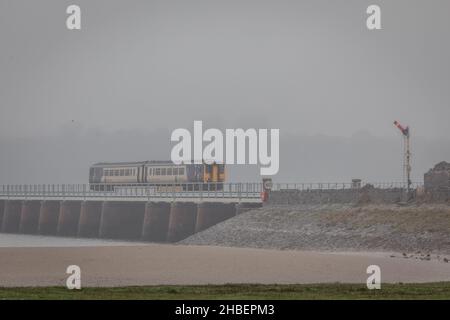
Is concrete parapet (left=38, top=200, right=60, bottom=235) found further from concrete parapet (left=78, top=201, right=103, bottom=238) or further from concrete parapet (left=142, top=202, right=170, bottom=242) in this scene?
concrete parapet (left=142, top=202, right=170, bottom=242)

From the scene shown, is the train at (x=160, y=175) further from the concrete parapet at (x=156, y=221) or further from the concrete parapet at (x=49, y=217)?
the concrete parapet at (x=49, y=217)

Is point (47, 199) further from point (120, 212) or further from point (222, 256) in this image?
point (222, 256)

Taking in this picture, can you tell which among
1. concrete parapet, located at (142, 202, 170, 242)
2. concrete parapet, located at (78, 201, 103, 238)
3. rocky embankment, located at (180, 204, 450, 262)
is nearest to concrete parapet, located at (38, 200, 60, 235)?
concrete parapet, located at (78, 201, 103, 238)

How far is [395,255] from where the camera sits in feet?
157

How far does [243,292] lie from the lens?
28109mm

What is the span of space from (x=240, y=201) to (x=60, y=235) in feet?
101

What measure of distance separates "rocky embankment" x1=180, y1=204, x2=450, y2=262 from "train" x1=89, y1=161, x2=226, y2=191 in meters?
16.2

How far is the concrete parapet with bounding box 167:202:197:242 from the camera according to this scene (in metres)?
74.6

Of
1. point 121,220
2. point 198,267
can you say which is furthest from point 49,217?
point 198,267

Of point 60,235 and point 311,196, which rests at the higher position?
point 311,196

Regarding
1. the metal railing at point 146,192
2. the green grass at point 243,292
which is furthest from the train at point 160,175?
the green grass at point 243,292

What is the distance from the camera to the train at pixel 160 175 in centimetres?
8756
